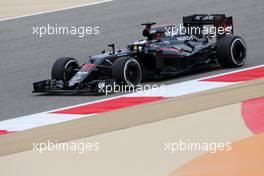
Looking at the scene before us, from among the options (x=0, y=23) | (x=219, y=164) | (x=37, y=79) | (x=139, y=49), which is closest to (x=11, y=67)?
(x=37, y=79)

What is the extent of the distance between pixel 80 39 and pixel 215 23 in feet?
14.4

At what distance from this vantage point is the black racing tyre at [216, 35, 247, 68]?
1170 cm

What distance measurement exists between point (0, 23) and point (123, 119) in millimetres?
10642

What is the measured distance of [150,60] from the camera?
11516 millimetres

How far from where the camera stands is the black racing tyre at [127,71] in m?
10.8

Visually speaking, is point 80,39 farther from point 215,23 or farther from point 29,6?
point 29,6

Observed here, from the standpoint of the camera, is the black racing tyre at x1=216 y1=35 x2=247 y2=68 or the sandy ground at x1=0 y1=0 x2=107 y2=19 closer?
the black racing tyre at x1=216 y1=35 x2=247 y2=68

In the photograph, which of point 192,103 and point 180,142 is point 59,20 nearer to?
point 192,103

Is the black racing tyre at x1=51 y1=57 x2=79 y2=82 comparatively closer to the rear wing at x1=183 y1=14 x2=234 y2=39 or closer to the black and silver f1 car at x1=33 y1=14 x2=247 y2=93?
the black and silver f1 car at x1=33 y1=14 x2=247 y2=93

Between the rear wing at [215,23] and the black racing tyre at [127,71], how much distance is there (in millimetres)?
1681

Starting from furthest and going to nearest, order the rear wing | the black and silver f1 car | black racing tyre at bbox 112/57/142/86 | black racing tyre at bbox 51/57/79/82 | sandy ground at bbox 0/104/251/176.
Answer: the rear wing → black racing tyre at bbox 51/57/79/82 → the black and silver f1 car → black racing tyre at bbox 112/57/142/86 → sandy ground at bbox 0/104/251/176

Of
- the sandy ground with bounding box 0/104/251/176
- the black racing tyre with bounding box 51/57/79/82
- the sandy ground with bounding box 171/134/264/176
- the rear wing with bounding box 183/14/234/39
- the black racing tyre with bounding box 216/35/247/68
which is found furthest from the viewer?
the rear wing with bounding box 183/14/234/39

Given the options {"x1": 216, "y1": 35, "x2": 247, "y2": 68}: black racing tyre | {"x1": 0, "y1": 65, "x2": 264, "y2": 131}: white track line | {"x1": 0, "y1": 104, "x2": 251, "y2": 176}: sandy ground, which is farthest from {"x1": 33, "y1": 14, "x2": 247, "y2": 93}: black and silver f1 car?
{"x1": 0, "y1": 104, "x2": 251, "y2": 176}: sandy ground

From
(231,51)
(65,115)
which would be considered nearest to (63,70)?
(65,115)
